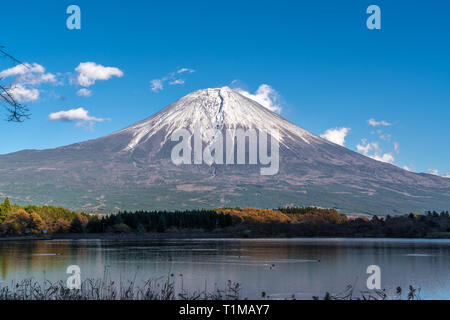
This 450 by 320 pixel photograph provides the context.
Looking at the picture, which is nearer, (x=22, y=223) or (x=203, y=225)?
(x=22, y=223)

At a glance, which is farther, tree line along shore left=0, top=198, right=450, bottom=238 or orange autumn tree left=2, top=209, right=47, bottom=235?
tree line along shore left=0, top=198, right=450, bottom=238

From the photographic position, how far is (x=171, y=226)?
100625 mm

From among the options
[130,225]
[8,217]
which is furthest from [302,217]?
[8,217]

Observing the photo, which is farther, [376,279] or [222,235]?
[222,235]

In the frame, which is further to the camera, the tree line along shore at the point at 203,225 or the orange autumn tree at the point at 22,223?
the tree line along shore at the point at 203,225

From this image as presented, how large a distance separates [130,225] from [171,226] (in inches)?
305

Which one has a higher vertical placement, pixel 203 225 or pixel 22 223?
pixel 22 223
